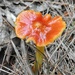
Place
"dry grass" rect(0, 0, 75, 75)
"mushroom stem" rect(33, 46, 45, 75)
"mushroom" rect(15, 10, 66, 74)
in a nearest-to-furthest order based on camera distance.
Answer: "mushroom" rect(15, 10, 66, 74)
"mushroom stem" rect(33, 46, 45, 75)
"dry grass" rect(0, 0, 75, 75)

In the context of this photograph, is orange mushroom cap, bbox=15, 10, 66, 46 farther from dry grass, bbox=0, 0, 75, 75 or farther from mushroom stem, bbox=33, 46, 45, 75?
dry grass, bbox=0, 0, 75, 75

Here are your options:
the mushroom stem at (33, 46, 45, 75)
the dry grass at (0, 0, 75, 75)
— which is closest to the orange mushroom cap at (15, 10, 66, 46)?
the mushroom stem at (33, 46, 45, 75)

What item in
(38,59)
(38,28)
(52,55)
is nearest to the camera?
(38,28)

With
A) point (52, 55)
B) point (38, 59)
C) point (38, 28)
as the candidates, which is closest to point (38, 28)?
point (38, 28)

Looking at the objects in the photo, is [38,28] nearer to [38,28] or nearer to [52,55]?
[38,28]

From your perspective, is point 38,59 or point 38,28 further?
point 38,59

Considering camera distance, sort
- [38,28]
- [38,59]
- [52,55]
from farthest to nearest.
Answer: [52,55]
[38,59]
[38,28]

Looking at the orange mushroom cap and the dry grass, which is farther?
the dry grass

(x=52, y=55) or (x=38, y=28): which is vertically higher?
(x=38, y=28)
